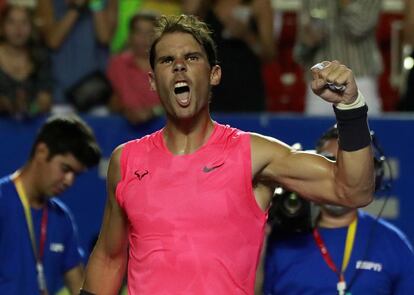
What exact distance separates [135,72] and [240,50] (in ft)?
2.43

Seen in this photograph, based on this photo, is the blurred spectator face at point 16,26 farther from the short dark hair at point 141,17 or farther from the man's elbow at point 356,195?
the man's elbow at point 356,195

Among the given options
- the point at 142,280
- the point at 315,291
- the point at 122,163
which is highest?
the point at 122,163

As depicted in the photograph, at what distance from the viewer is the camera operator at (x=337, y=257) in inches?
200

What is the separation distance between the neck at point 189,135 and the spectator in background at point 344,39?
3534 mm

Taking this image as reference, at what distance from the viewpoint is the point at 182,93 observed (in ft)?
12.8

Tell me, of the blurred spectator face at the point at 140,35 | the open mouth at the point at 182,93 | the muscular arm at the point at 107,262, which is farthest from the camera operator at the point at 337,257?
the blurred spectator face at the point at 140,35

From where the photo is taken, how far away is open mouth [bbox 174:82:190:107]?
152 inches

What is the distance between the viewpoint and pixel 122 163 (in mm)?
4051

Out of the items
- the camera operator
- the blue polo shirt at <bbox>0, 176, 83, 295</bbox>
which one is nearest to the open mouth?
the camera operator

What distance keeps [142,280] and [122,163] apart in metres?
0.45

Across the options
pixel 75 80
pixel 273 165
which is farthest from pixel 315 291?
pixel 75 80

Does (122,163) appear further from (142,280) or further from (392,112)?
(392,112)

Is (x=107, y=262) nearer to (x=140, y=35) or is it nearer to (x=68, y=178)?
(x=68, y=178)

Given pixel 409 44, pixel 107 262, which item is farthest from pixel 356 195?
pixel 409 44
